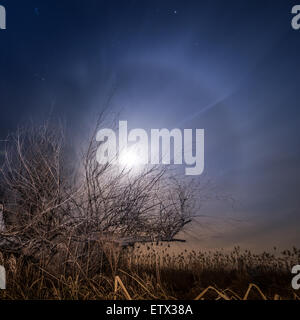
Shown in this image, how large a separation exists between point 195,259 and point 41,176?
3.53 metres

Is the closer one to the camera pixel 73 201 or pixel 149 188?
pixel 73 201

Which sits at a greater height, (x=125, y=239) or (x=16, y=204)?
(x=16, y=204)

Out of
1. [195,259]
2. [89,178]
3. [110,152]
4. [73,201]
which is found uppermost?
[110,152]

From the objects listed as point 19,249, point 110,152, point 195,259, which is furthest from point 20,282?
point 195,259

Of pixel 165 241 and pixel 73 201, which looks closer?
pixel 73 201

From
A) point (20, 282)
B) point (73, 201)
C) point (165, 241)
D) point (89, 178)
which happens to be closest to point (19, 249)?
point (20, 282)
